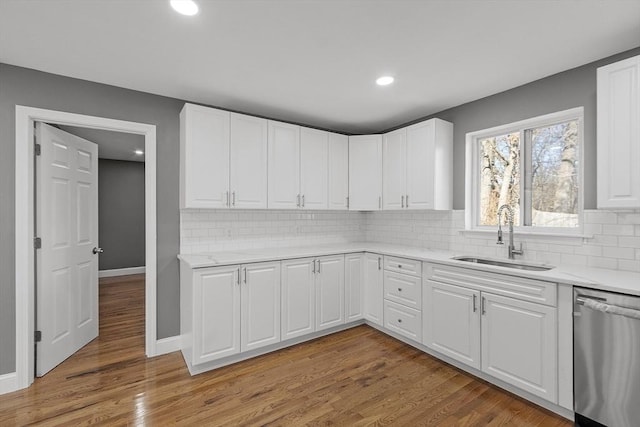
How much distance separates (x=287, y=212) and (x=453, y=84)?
2278 mm

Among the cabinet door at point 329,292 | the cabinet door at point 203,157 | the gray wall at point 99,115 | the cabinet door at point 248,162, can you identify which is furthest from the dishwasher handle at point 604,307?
the gray wall at point 99,115

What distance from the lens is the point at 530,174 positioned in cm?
293

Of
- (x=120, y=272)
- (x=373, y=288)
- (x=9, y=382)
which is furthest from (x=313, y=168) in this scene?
(x=120, y=272)

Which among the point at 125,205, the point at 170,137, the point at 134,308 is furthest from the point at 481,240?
the point at 125,205

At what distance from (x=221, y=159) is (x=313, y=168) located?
1116 millimetres

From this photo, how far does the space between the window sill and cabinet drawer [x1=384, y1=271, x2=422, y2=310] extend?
80 centimetres

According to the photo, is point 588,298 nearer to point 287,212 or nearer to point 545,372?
point 545,372

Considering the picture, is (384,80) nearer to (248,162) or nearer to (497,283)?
(248,162)

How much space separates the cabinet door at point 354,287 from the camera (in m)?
3.53

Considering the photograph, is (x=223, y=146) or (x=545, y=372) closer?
(x=545, y=372)

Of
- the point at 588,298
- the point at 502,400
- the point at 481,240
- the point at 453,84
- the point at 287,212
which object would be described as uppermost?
the point at 453,84

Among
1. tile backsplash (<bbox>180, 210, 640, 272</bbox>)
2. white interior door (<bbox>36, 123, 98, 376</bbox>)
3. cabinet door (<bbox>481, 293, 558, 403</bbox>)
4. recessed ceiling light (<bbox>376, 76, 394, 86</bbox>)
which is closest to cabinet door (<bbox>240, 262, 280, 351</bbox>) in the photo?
tile backsplash (<bbox>180, 210, 640, 272</bbox>)

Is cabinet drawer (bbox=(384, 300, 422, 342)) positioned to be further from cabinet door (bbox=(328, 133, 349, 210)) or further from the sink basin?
cabinet door (bbox=(328, 133, 349, 210))

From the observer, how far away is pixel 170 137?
306 cm
